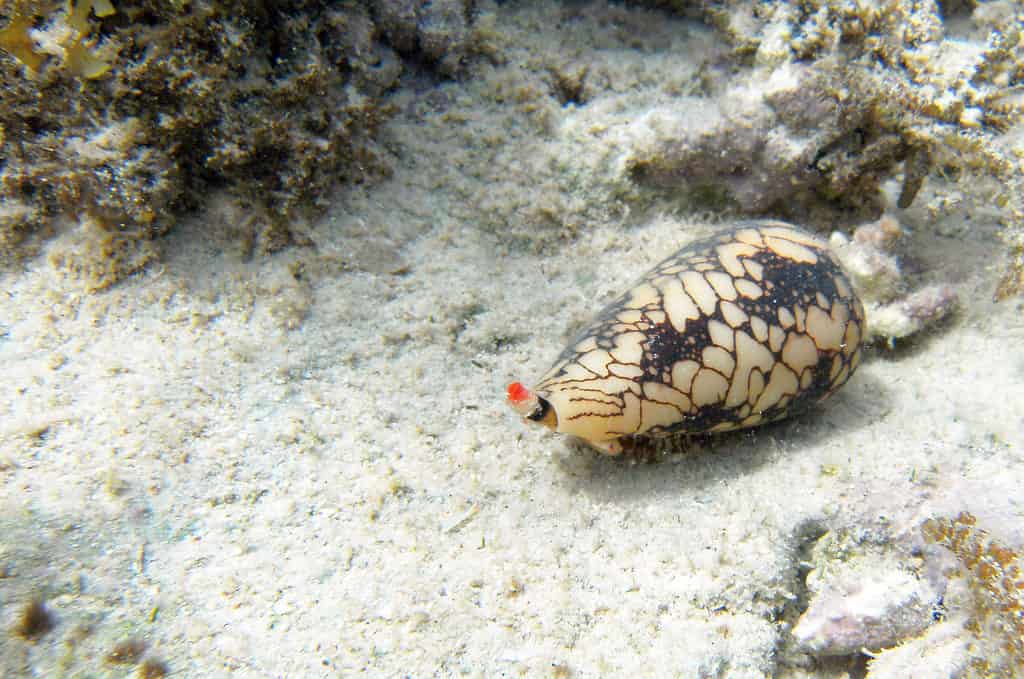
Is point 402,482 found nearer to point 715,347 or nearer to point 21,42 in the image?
point 715,347

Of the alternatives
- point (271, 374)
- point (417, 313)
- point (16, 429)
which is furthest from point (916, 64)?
point (16, 429)

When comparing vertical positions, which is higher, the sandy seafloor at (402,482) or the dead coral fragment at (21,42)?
the dead coral fragment at (21,42)

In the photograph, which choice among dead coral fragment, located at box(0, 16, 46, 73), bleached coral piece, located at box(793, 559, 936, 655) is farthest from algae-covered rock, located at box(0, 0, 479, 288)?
bleached coral piece, located at box(793, 559, 936, 655)

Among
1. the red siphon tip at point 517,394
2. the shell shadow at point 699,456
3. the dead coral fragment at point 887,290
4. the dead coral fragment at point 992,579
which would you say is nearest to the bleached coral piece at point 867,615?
the dead coral fragment at point 992,579

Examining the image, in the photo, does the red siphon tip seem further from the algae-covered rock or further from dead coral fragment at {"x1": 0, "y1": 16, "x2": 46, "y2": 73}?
dead coral fragment at {"x1": 0, "y1": 16, "x2": 46, "y2": 73}

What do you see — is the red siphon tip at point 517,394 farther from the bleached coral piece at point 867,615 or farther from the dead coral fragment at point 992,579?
the dead coral fragment at point 992,579

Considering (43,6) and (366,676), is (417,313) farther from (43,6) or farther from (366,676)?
(43,6)
